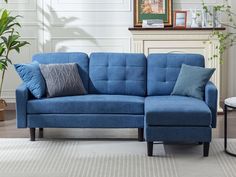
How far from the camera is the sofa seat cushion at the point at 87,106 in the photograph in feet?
16.0

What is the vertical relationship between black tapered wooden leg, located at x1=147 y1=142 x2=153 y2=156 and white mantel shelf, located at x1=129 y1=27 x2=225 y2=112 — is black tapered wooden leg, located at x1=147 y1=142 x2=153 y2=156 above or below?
below

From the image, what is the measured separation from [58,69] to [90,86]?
0.39 m

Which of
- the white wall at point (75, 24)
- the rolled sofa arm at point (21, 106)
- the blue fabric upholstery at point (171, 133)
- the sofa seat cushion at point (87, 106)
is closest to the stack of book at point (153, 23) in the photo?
the white wall at point (75, 24)

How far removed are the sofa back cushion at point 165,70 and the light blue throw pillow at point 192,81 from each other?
10 centimetres

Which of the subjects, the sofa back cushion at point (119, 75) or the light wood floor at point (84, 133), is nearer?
the light wood floor at point (84, 133)

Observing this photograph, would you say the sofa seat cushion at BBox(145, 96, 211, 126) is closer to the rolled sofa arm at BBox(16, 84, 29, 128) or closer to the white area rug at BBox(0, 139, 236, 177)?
the white area rug at BBox(0, 139, 236, 177)

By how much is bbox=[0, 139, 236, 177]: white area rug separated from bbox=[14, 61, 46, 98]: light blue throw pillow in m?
0.48

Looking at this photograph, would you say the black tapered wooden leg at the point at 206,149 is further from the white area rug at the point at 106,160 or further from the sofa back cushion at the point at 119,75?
the sofa back cushion at the point at 119,75

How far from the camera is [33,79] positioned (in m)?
5.09

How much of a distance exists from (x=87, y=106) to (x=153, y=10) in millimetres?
2208

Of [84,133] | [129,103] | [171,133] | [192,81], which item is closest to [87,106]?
[129,103]

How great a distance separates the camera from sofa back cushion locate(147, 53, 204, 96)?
533 centimetres

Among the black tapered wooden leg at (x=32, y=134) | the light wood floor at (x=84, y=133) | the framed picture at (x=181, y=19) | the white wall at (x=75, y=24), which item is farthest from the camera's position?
the white wall at (x=75, y=24)

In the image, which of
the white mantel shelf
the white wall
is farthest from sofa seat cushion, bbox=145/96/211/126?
the white wall
